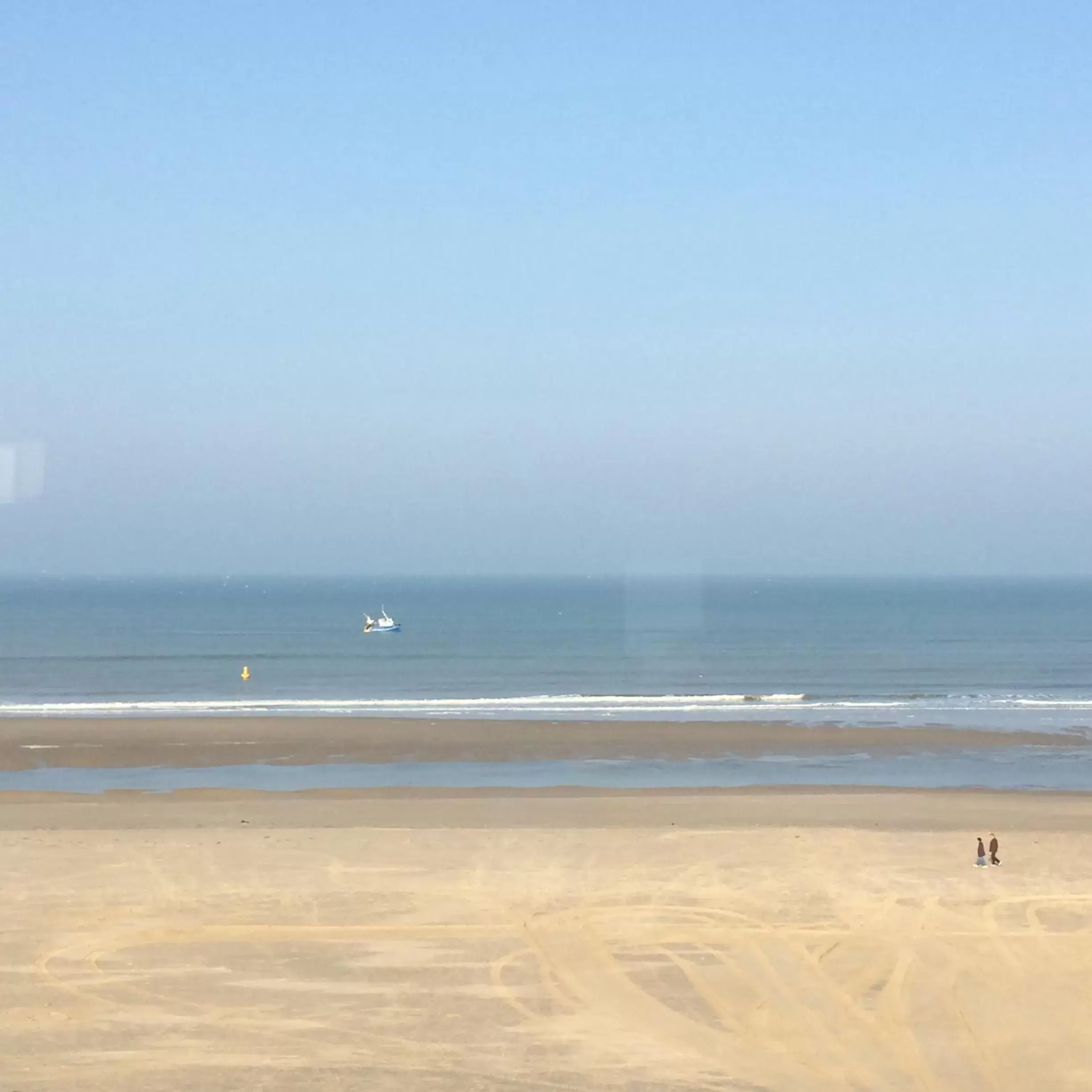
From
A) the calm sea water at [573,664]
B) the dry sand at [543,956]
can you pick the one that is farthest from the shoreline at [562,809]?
the calm sea water at [573,664]

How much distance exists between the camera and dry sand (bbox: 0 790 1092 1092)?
11.5m

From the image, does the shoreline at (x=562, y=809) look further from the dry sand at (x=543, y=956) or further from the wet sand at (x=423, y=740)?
the wet sand at (x=423, y=740)

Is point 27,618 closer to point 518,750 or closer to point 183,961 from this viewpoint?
point 518,750

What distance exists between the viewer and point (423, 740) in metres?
36.9

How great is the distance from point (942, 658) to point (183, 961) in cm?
6462

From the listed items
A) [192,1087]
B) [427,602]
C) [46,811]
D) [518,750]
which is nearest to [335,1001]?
[192,1087]

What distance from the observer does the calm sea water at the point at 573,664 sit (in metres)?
47.6

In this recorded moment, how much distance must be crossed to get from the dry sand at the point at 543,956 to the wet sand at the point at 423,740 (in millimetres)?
10162

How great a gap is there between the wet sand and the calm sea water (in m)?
3.46

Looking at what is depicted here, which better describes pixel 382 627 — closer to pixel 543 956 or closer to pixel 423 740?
pixel 423 740

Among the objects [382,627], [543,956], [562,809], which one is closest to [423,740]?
[562,809]

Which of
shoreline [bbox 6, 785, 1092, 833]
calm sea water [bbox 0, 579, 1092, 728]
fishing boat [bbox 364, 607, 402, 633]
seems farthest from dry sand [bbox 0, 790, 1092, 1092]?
fishing boat [bbox 364, 607, 402, 633]

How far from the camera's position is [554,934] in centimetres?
1552

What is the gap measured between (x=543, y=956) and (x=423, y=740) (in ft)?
74.0
